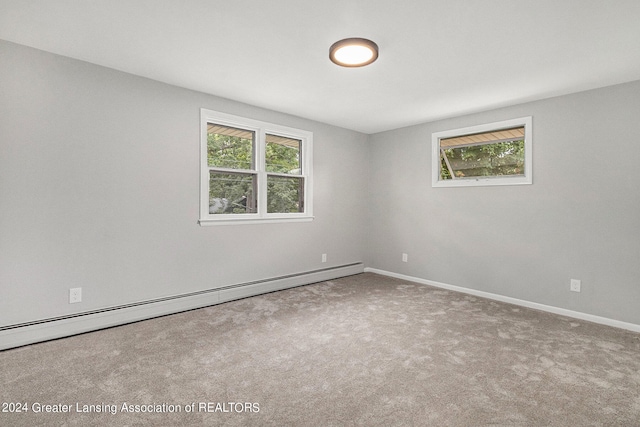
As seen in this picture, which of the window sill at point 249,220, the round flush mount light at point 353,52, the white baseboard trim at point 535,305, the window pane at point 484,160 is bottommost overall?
the white baseboard trim at point 535,305

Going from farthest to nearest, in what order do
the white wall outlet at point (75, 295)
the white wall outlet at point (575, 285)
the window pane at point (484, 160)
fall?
the window pane at point (484, 160) → the white wall outlet at point (575, 285) → the white wall outlet at point (75, 295)

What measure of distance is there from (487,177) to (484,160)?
24cm

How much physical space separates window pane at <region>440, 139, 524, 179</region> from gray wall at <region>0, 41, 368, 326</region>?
284 cm

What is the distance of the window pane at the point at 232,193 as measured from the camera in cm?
374

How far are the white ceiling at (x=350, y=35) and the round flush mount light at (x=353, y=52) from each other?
0.18 ft

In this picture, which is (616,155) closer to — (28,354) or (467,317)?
(467,317)

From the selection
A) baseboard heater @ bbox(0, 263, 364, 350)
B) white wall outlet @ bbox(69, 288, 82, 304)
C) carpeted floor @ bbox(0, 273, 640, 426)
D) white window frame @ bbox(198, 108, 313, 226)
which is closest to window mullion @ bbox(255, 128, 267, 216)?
white window frame @ bbox(198, 108, 313, 226)

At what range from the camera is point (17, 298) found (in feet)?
8.26

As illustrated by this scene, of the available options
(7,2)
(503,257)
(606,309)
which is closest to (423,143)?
(503,257)

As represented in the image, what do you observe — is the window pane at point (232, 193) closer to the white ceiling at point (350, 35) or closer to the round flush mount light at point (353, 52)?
the white ceiling at point (350, 35)

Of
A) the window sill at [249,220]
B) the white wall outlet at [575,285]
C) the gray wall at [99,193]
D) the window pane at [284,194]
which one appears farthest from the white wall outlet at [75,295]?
the white wall outlet at [575,285]

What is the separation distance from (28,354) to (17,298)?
477mm

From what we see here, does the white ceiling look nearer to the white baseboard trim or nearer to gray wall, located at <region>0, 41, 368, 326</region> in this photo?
gray wall, located at <region>0, 41, 368, 326</region>

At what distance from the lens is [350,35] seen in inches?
91.8
